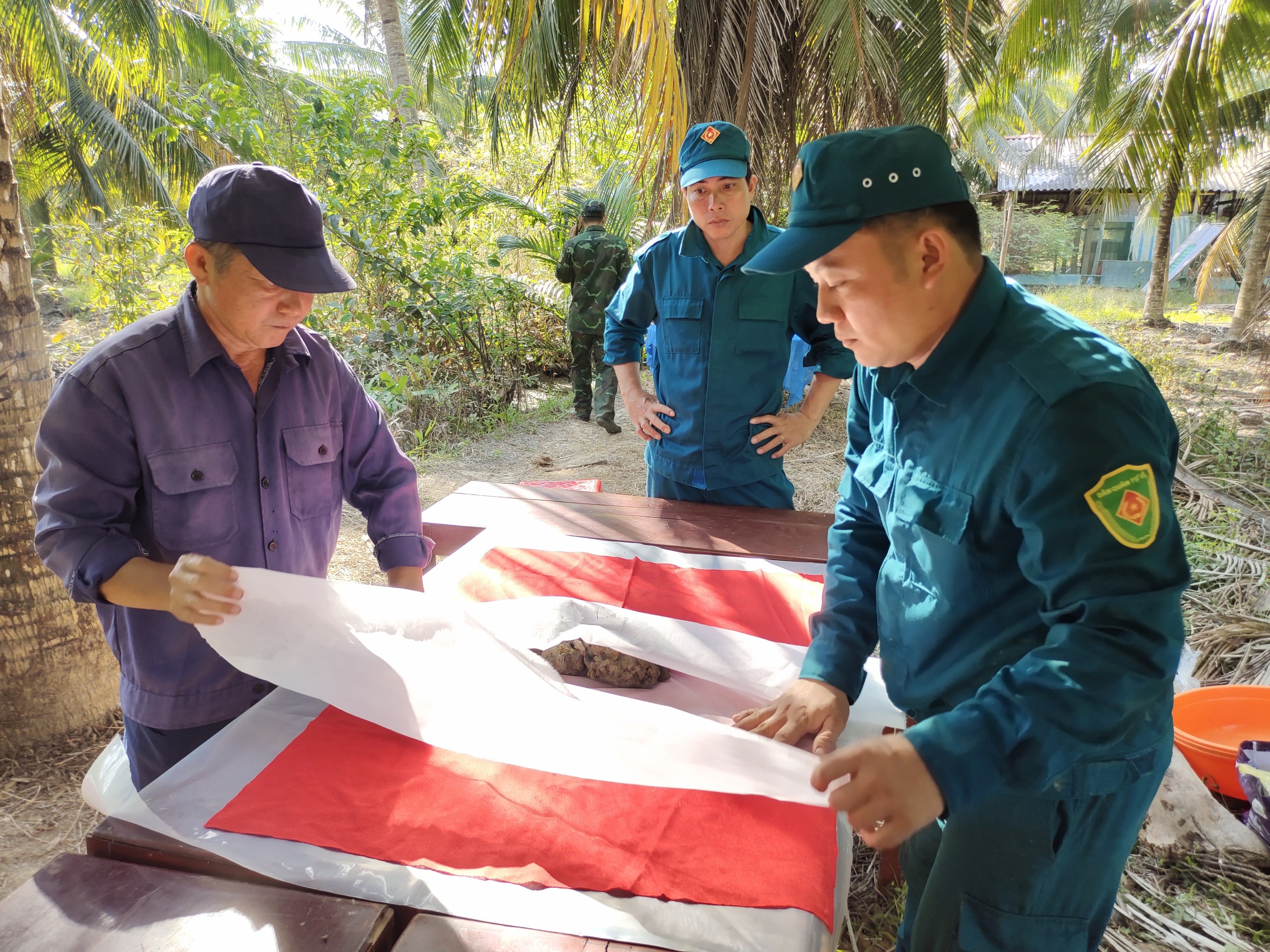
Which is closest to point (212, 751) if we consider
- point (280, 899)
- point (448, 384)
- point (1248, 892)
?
point (280, 899)

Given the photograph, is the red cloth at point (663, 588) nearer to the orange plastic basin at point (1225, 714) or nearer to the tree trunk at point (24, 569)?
the orange plastic basin at point (1225, 714)

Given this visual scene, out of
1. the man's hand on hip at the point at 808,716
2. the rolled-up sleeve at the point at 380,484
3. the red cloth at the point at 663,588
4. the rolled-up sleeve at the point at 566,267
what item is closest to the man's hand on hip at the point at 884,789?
the man's hand on hip at the point at 808,716

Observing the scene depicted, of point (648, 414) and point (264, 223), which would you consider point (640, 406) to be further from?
point (264, 223)

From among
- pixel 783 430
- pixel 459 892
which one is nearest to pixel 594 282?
pixel 783 430

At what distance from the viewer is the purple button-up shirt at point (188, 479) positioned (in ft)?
4.09

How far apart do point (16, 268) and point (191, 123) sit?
4.37 metres

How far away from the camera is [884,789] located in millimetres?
851

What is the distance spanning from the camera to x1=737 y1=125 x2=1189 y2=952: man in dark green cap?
84 cm

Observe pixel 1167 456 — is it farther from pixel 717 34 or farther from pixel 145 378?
pixel 717 34

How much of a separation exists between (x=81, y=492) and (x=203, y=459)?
0.59 ft

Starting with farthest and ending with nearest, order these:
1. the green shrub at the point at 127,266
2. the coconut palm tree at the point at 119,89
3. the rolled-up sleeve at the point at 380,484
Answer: the coconut palm tree at the point at 119,89
the green shrub at the point at 127,266
the rolled-up sleeve at the point at 380,484

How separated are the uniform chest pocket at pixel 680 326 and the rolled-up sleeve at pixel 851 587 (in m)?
1.19

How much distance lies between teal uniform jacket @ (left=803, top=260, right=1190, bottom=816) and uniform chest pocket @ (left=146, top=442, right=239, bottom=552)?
3.54 ft

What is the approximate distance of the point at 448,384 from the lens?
22.4 ft
